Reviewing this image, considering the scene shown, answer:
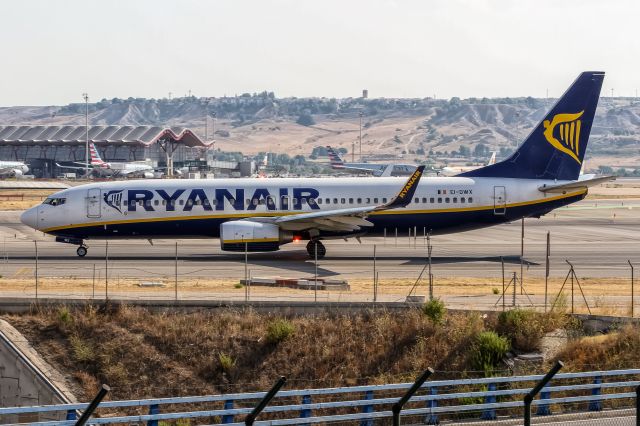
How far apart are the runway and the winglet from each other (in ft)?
8.69

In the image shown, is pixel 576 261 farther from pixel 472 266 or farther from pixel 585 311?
pixel 585 311

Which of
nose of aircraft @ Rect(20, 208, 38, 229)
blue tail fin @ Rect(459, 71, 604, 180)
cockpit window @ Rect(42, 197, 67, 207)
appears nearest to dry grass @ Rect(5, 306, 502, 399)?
cockpit window @ Rect(42, 197, 67, 207)

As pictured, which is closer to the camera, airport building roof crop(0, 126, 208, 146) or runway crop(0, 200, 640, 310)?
runway crop(0, 200, 640, 310)

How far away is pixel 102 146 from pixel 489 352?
539 feet

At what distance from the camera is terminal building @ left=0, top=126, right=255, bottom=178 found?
182625 millimetres

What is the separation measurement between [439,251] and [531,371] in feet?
81.0

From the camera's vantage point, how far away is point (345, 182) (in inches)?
1982

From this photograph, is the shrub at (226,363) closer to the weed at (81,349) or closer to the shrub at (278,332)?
the shrub at (278,332)

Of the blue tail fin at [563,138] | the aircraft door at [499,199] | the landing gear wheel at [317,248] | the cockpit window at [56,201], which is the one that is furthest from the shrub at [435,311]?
the cockpit window at [56,201]

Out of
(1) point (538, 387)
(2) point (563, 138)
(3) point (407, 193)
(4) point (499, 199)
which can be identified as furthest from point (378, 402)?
(2) point (563, 138)

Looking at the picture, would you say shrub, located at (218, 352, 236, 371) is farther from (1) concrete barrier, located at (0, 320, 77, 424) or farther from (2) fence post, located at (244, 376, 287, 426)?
(2) fence post, located at (244, 376, 287, 426)

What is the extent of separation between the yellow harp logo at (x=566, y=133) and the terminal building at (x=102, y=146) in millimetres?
128957

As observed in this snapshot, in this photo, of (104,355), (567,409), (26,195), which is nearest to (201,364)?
(104,355)

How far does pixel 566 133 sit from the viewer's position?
50.9 meters
